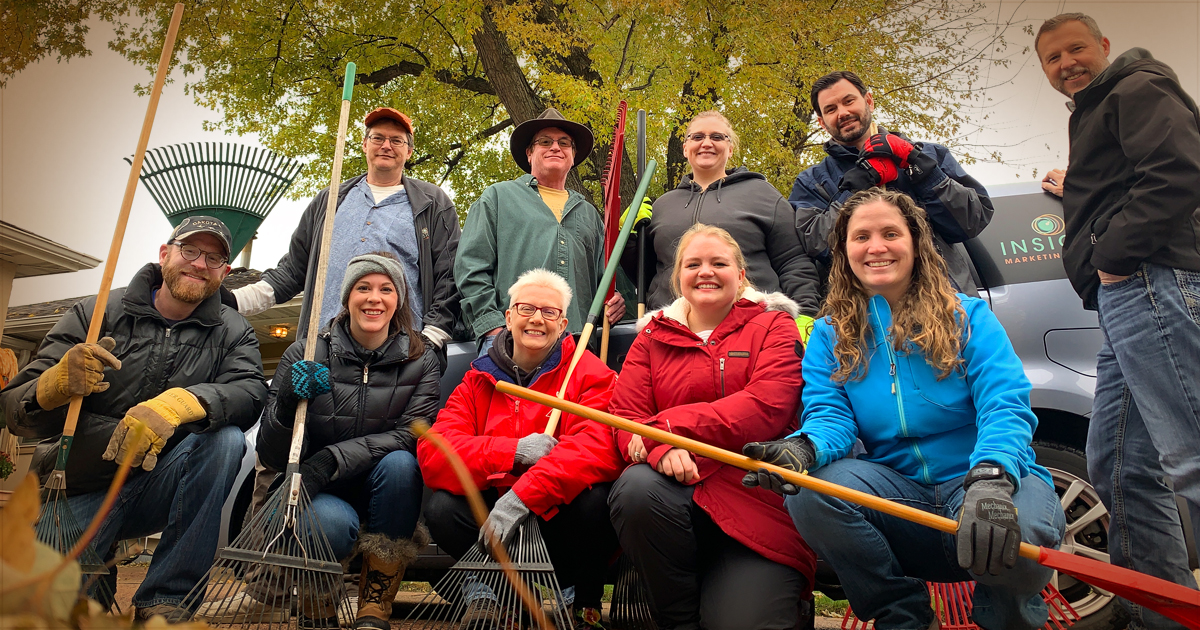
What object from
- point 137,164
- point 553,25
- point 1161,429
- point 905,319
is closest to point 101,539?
point 137,164

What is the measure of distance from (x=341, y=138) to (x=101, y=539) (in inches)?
79.9

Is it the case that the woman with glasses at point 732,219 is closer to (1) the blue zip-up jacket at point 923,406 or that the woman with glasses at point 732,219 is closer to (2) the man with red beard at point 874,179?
(2) the man with red beard at point 874,179

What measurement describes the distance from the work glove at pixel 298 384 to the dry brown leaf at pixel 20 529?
256 centimetres

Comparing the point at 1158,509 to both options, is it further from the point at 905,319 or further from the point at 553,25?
the point at 553,25

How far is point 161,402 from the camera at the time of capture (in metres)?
3.08

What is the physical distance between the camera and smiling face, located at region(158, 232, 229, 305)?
3.42m

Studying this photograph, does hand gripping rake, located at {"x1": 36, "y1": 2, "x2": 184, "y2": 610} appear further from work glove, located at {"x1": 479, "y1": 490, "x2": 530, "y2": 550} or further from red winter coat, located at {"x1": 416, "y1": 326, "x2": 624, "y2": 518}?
work glove, located at {"x1": 479, "y1": 490, "x2": 530, "y2": 550}

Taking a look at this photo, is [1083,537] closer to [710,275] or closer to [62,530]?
[710,275]

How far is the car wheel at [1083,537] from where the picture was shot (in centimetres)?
309

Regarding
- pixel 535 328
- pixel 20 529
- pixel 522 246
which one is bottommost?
pixel 20 529

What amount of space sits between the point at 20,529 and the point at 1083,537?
3.57 meters

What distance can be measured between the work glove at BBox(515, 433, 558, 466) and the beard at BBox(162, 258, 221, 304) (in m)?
1.64

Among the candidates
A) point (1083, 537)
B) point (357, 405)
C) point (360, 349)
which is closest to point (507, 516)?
point (357, 405)

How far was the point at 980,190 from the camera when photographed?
11.6 ft
